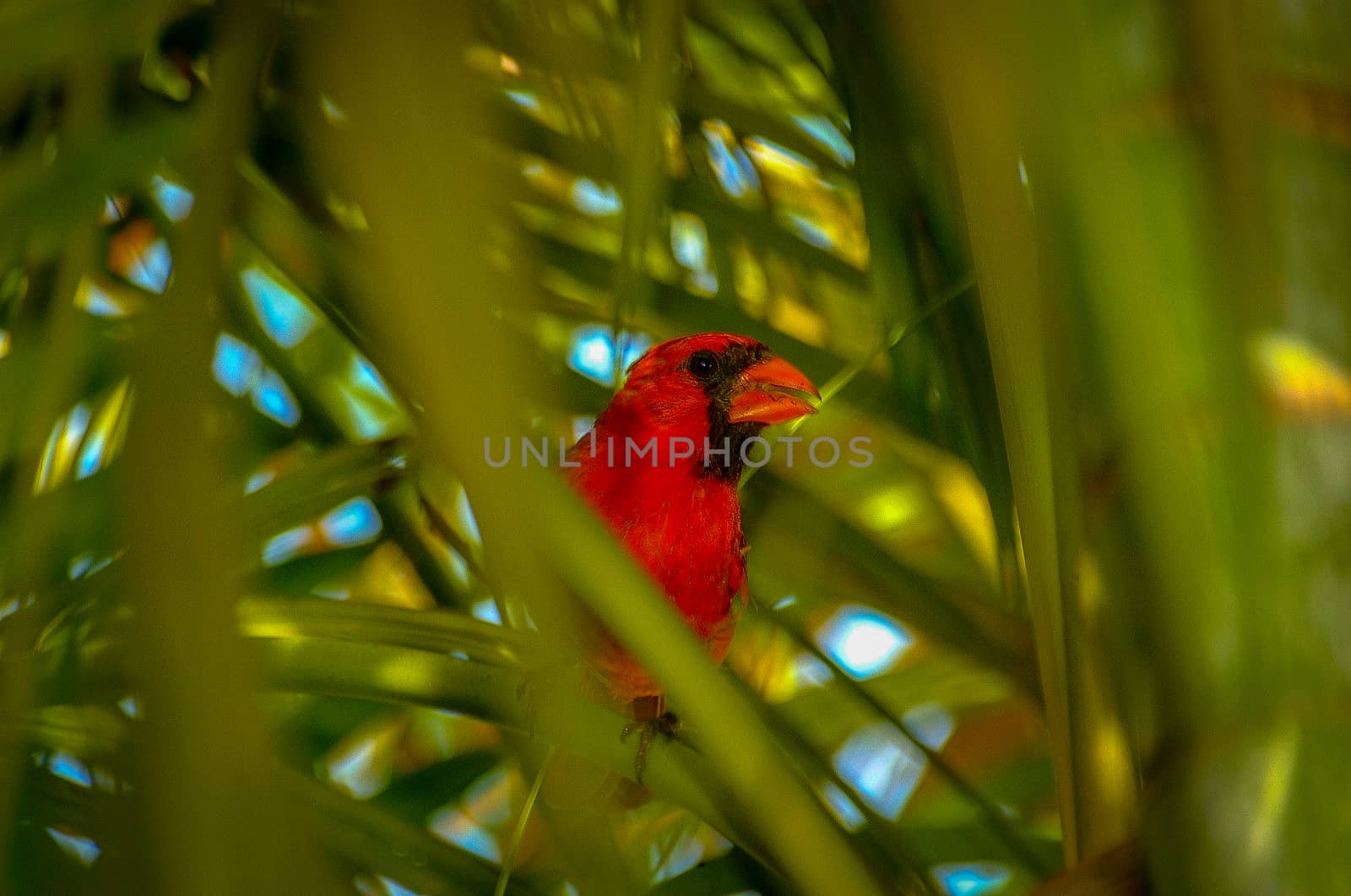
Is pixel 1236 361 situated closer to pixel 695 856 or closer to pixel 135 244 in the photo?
pixel 695 856

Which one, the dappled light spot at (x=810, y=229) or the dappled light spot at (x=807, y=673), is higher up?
the dappled light spot at (x=810, y=229)

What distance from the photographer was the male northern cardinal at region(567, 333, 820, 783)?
932 millimetres

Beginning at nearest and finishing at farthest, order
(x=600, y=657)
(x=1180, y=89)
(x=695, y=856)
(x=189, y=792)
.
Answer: (x=189, y=792) < (x=1180, y=89) < (x=600, y=657) < (x=695, y=856)

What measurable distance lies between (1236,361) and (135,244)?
3.67ft

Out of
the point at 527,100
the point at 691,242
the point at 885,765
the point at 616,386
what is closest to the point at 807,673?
the point at 885,765

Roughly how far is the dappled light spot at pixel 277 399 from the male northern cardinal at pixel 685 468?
348mm

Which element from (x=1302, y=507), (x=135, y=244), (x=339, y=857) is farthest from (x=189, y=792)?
(x=135, y=244)

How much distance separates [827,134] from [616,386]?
2.55 ft

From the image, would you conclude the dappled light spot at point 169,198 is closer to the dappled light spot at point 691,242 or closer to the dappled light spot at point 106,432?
the dappled light spot at point 106,432

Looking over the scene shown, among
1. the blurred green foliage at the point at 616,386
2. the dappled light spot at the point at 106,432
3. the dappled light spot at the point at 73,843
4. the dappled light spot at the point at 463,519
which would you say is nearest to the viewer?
the blurred green foliage at the point at 616,386

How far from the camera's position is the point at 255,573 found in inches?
12.6

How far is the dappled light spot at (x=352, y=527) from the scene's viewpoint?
117cm

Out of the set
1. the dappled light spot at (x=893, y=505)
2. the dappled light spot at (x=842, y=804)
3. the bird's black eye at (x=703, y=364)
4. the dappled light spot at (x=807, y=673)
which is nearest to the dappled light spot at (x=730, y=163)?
the bird's black eye at (x=703, y=364)

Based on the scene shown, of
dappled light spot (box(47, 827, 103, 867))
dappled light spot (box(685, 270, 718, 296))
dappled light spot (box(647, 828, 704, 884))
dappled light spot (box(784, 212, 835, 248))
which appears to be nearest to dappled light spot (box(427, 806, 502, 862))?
dappled light spot (box(647, 828, 704, 884))
